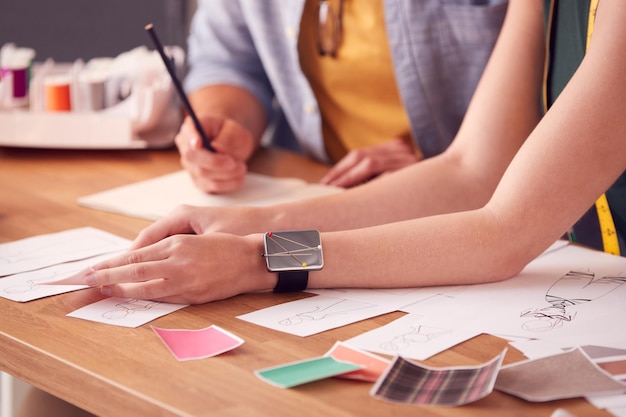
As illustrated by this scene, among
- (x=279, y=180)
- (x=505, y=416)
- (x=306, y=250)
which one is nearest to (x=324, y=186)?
(x=279, y=180)

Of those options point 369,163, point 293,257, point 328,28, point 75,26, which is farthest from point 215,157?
point 75,26

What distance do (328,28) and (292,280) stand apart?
837 millimetres

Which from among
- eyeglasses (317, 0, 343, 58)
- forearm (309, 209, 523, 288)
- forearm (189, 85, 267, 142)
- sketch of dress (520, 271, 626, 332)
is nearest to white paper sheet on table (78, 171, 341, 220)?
forearm (189, 85, 267, 142)

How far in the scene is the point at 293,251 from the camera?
3.29 ft

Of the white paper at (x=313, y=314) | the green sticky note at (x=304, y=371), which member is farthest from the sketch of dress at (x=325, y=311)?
the green sticky note at (x=304, y=371)

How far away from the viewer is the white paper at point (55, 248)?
43.8 inches

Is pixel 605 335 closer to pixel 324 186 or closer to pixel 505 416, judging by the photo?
pixel 505 416

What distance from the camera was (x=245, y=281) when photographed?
3.24 ft

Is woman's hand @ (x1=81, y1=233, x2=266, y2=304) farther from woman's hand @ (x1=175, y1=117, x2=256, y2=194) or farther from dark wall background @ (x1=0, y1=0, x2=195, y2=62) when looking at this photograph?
dark wall background @ (x1=0, y1=0, x2=195, y2=62)

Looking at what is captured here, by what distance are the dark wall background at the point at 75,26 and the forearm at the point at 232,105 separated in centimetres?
87

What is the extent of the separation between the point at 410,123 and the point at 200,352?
2.94 feet

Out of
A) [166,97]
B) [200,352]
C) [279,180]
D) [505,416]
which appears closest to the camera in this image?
[505,416]

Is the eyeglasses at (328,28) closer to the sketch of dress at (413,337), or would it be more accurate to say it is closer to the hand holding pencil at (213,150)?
the hand holding pencil at (213,150)

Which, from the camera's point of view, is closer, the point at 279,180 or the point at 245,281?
the point at 245,281
